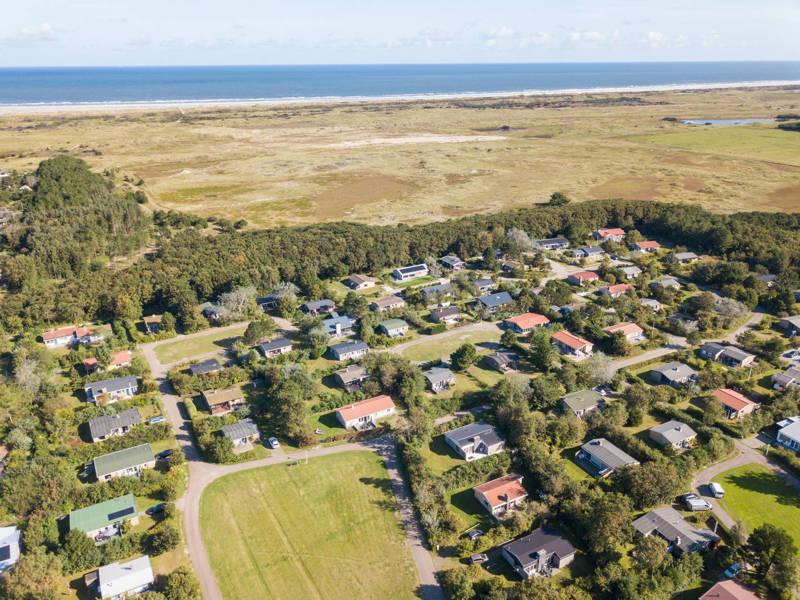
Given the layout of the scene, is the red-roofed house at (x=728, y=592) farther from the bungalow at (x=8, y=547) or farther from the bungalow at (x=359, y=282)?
the bungalow at (x=359, y=282)

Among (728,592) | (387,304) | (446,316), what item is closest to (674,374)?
(446,316)

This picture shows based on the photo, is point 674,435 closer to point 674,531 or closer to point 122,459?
point 674,531

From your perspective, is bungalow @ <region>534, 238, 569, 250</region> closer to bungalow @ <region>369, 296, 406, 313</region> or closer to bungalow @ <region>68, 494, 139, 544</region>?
bungalow @ <region>369, 296, 406, 313</region>

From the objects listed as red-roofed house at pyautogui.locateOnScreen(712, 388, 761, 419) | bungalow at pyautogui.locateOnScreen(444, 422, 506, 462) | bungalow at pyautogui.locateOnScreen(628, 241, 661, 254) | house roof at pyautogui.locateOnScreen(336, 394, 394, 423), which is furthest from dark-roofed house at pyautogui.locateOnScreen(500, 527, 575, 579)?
bungalow at pyautogui.locateOnScreen(628, 241, 661, 254)

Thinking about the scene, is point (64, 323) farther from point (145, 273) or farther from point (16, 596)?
point (16, 596)

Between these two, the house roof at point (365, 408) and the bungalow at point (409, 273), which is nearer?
the house roof at point (365, 408)

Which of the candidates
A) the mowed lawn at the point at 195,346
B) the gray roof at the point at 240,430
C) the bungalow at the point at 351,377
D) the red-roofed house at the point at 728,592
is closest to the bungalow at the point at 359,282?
the mowed lawn at the point at 195,346

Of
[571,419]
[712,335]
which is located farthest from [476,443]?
[712,335]
